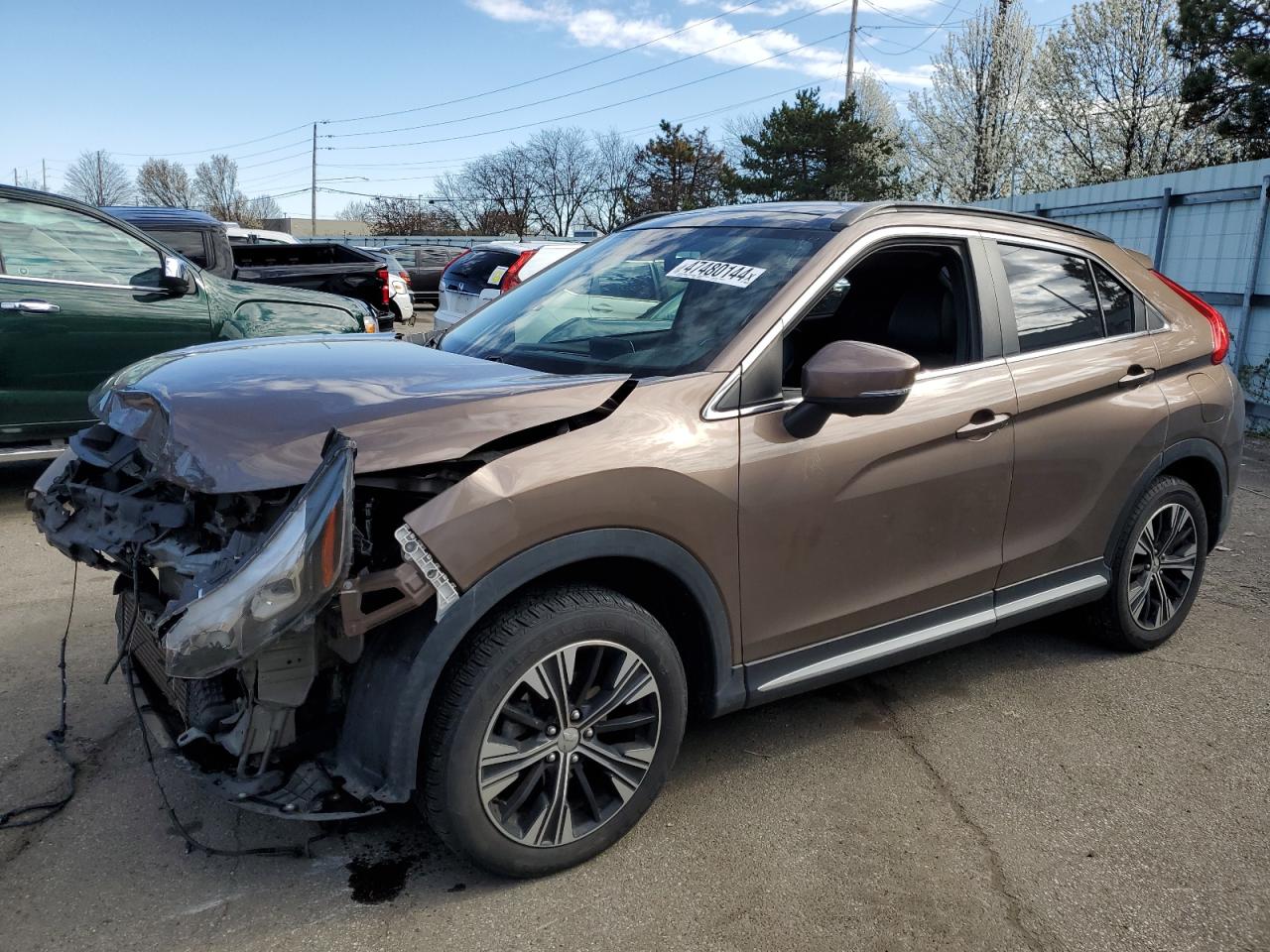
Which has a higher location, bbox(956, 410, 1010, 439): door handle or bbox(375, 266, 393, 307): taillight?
bbox(375, 266, 393, 307): taillight

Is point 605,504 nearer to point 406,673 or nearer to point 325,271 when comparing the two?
point 406,673

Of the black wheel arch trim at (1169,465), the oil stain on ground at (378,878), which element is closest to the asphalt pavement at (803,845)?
the oil stain on ground at (378,878)

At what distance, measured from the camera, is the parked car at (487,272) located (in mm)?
10328

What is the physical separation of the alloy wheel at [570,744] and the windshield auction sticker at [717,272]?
1270mm

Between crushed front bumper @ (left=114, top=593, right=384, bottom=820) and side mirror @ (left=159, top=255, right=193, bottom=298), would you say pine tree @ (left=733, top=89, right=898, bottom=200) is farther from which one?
crushed front bumper @ (left=114, top=593, right=384, bottom=820)

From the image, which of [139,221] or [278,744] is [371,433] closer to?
[278,744]

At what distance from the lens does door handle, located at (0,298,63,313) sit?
580 centimetres

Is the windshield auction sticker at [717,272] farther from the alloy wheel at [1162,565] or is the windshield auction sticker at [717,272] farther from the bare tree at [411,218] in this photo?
the bare tree at [411,218]

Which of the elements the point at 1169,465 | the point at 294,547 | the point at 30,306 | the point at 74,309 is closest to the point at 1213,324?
the point at 1169,465

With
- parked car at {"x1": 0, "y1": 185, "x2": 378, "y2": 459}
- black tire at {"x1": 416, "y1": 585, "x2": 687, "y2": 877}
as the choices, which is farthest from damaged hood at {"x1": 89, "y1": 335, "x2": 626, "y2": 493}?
parked car at {"x1": 0, "y1": 185, "x2": 378, "y2": 459}

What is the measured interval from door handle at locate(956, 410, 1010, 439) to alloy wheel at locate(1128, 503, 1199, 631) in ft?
3.66

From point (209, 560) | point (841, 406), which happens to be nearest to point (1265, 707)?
point (841, 406)

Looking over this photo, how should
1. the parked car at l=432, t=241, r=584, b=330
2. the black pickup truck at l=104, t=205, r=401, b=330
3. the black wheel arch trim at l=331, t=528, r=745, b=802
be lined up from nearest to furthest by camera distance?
the black wheel arch trim at l=331, t=528, r=745, b=802, the parked car at l=432, t=241, r=584, b=330, the black pickup truck at l=104, t=205, r=401, b=330

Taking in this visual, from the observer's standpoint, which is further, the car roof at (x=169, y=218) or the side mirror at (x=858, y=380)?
the car roof at (x=169, y=218)
